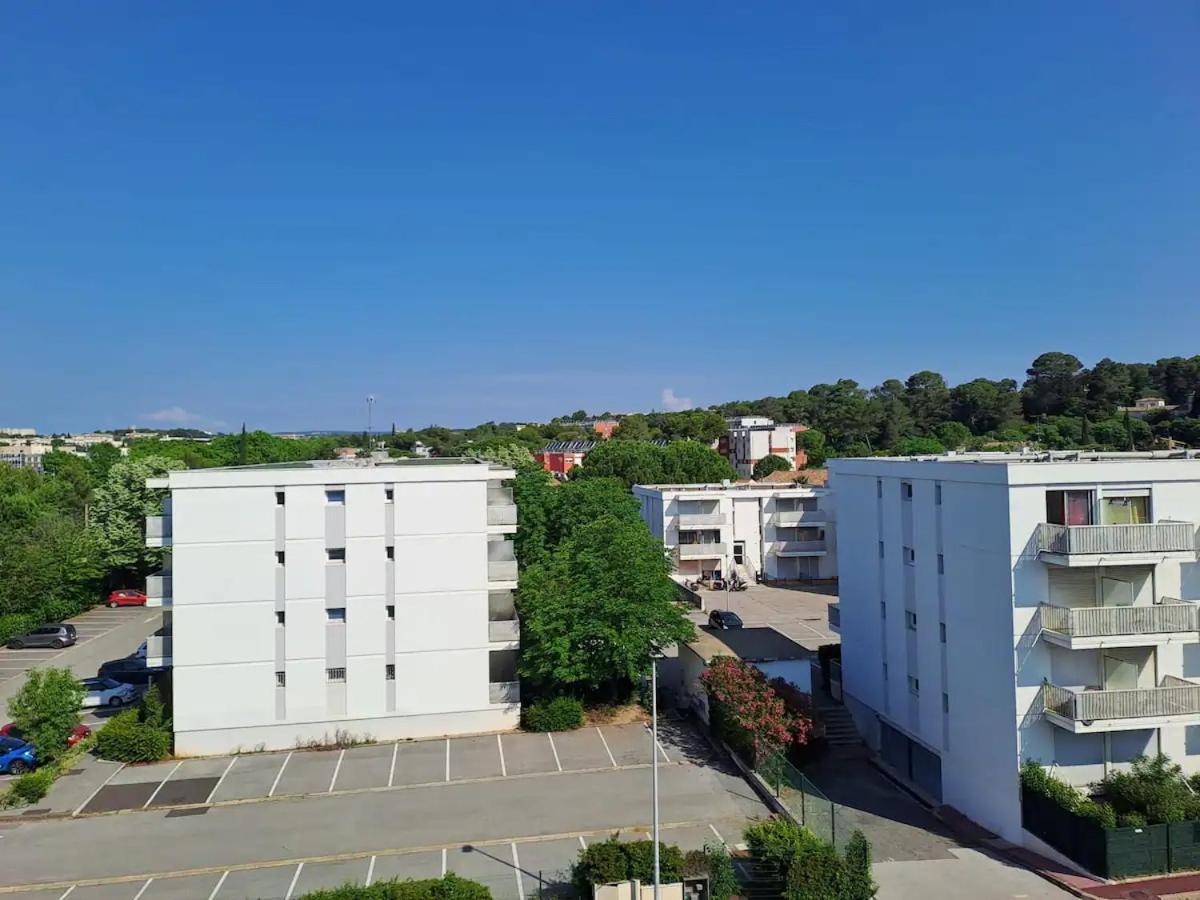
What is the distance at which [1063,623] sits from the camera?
64.3 ft

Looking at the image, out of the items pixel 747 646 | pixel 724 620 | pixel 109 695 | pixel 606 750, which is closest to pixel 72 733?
pixel 109 695

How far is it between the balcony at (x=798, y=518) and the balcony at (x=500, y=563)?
34676 mm

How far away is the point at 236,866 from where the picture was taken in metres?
19.2

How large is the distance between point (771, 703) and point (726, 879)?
8.30 meters

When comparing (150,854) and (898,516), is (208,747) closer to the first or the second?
(150,854)

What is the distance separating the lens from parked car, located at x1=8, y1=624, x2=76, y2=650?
138 feet

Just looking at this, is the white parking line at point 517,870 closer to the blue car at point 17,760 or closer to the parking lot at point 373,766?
the parking lot at point 373,766

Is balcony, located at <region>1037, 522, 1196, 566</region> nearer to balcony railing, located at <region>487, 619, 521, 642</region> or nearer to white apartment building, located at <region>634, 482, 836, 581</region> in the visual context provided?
balcony railing, located at <region>487, 619, 521, 642</region>

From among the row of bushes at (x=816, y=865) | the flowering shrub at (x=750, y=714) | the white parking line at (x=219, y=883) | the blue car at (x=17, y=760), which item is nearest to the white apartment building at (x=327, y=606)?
the blue car at (x=17, y=760)

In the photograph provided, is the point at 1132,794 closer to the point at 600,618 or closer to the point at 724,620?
the point at 600,618

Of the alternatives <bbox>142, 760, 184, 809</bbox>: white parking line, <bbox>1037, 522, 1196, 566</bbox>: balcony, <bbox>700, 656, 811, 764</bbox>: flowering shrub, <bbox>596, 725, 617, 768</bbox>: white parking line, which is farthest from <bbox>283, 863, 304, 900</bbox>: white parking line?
<bbox>1037, 522, 1196, 566</bbox>: balcony

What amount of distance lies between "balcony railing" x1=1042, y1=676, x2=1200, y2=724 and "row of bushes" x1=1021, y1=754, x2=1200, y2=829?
147 cm

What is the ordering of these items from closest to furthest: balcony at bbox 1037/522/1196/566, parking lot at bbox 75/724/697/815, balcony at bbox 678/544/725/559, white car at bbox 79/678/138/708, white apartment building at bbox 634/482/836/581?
1. balcony at bbox 1037/522/1196/566
2. parking lot at bbox 75/724/697/815
3. white car at bbox 79/678/138/708
4. balcony at bbox 678/544/725/559
5. white apartment building at bbox 634/482/836/581

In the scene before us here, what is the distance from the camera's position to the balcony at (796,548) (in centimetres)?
6009
